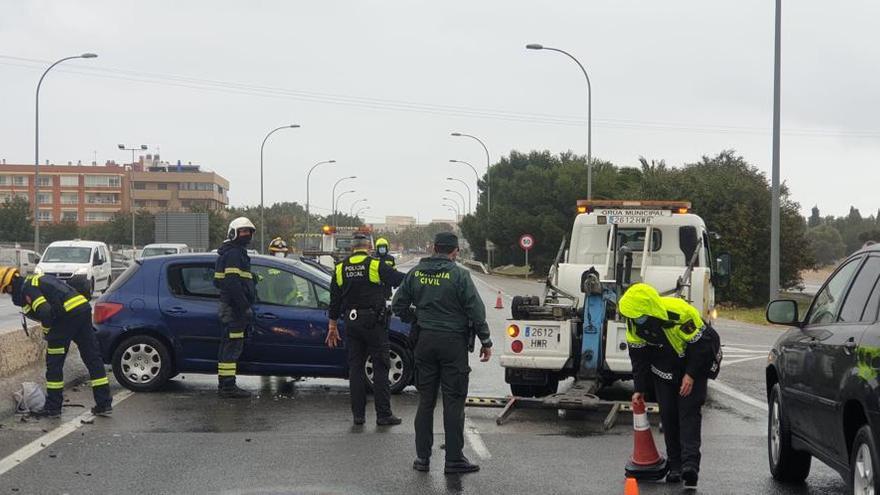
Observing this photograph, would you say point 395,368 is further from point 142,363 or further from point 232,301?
point 142,363

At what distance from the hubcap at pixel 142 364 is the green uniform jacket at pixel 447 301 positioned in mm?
4603

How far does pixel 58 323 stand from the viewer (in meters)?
9.38

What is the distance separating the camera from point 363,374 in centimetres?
934

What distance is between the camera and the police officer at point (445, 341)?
738 cm

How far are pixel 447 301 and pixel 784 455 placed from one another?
2.61 metres

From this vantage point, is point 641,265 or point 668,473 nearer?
point 668,473

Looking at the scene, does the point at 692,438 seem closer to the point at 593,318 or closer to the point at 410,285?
the point at 410,285

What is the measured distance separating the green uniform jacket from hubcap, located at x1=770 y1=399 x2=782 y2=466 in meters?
2.11

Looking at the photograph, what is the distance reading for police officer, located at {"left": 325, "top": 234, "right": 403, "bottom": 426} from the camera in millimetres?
9242

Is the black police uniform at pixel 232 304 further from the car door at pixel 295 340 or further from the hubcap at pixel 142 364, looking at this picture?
the hubcap at pixel 142 364

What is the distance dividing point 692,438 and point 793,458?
30.1 inches

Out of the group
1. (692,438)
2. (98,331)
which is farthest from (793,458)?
(98,331)

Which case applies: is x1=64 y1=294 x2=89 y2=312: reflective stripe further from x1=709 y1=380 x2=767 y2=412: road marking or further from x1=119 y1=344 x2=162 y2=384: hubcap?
x1=709 y1=380 x2=767 y2=412: road marking

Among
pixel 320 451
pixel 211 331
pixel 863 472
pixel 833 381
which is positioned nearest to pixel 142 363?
A: pixel 211 331
